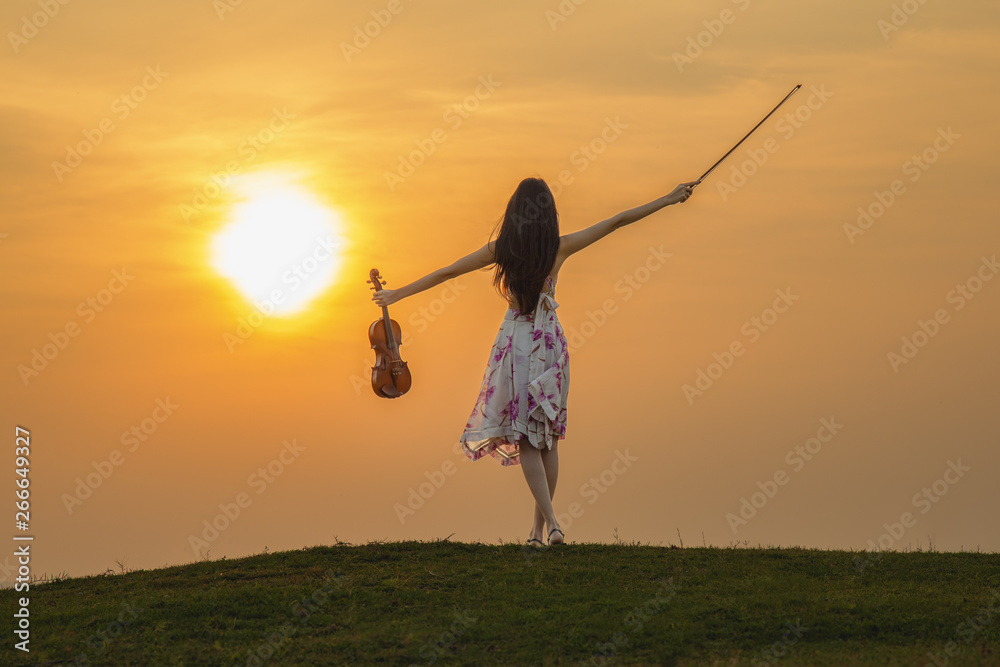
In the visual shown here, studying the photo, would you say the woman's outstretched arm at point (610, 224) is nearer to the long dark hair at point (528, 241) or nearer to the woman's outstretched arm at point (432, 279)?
the long dark hair at point (528, 241)

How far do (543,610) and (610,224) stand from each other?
10.6 ft

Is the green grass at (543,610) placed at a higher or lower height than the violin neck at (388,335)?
lower

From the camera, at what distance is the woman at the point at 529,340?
354 inches

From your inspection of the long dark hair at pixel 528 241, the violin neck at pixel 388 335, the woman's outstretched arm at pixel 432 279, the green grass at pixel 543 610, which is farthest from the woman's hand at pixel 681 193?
the green grass at pixel 543 610

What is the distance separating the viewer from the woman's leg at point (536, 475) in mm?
9055

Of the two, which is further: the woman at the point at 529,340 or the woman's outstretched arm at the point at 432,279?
the woman's outstretched arm at the point at 432,279

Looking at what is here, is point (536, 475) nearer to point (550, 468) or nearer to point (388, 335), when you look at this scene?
point (550, 468)

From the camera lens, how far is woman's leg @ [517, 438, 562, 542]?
905 centimetres

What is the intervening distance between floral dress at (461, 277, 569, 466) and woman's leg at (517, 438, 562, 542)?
8cm

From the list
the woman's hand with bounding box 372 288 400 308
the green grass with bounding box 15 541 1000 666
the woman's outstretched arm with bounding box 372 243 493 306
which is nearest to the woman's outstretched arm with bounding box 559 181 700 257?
the woman's outstretched arm with bounding box 372 243 493 306

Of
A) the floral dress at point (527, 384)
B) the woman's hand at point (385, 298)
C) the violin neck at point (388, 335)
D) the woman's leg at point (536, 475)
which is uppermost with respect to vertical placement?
the woman's hand at point (385, 298)

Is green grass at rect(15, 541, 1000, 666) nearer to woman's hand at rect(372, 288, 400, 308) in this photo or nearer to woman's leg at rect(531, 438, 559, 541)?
woman's leg at rect(531, 438, 559, 541)

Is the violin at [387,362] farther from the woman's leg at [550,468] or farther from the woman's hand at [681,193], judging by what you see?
the woman's hand at [681,193]

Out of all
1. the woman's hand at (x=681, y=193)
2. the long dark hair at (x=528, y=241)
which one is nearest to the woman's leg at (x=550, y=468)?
the long dark hair at (x=528, y=241)
